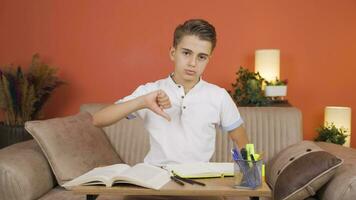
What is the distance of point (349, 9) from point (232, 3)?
91 centimetres

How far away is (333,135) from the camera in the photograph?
10.2 feet

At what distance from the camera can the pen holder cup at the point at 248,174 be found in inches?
49.1

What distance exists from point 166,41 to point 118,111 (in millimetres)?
1971

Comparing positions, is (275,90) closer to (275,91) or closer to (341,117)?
(275,91)

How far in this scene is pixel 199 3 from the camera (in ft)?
11.4

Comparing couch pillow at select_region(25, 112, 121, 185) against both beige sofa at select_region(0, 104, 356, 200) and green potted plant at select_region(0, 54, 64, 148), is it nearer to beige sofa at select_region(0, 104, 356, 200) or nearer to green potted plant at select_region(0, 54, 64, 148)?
beige sofa at select_region(0, 104, 356, 200)

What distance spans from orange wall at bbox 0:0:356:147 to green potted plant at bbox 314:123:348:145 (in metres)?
0.37

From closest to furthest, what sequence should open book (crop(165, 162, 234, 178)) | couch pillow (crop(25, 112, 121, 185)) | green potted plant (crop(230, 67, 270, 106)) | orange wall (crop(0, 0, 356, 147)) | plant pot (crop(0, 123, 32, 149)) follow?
open book (crop(165, 162, 234, 178)) < couch pillow (crop(25, 112, 121, 185)) < green potted plant (crop(230, 67, 270, 106)) < plant pot (crop(0, 123, 32, 149)) < orange wall (crop(0, 0, 356, 147))

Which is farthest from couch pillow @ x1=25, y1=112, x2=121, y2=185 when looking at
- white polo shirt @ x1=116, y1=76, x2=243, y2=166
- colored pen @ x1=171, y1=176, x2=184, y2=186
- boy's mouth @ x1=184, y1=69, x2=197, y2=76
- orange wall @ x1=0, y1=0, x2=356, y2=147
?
orange wall @ x1=0, y1=0, x2=356, y2=147

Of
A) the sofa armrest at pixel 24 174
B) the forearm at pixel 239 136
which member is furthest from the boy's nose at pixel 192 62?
the sofa armrest at pixel 24 174

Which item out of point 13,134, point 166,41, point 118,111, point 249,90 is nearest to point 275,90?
point 249,90

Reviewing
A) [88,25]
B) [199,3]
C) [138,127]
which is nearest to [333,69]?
[199,3]

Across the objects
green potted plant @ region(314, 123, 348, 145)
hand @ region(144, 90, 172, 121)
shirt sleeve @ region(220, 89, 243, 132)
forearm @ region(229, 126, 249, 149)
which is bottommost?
green potted plant @ region(314, 123, 348, 145)

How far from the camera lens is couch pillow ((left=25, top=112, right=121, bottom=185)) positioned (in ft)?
7.09
